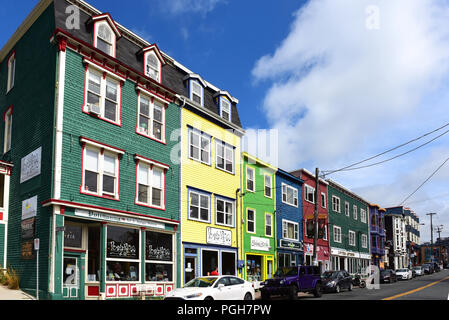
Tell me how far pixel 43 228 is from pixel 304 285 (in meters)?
13.7

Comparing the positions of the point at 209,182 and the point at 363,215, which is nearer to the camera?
the point at 209,182

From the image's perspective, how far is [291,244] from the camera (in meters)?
37.4

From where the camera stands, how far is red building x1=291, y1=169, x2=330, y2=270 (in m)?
41.1

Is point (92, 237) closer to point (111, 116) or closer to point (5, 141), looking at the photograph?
point (111, 116)

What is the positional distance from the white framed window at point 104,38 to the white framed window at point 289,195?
2020 centimetres

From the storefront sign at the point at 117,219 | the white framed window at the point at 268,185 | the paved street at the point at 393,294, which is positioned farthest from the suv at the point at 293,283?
the white framed window at the point at 268,185

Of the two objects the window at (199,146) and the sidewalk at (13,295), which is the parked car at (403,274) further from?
the sidewalk at (13,295)

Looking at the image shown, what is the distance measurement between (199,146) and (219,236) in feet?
18.7

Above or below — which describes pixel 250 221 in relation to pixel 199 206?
below

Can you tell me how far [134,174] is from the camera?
22.1 metres

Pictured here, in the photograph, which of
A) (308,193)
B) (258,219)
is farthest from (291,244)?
(308,193)

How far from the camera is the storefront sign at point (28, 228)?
18623 millimetres

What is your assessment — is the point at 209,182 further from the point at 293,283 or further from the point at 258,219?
the point at 293,283

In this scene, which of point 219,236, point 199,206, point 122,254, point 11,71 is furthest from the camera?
point 219,236
